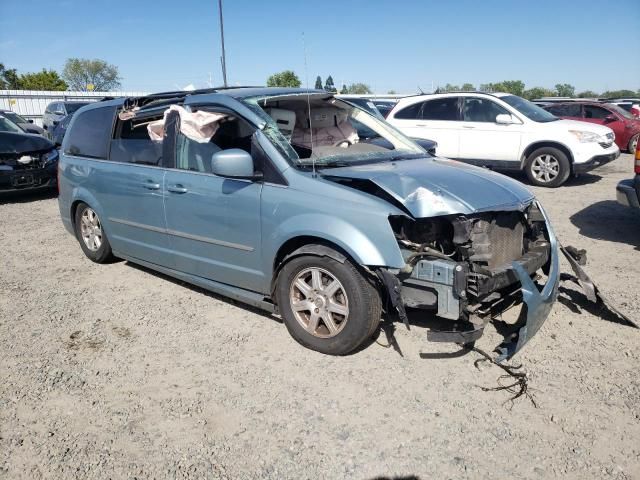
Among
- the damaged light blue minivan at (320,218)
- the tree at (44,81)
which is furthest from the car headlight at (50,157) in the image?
the tree at (44,81)

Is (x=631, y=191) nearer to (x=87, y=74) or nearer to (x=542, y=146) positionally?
(x=542, y=146)

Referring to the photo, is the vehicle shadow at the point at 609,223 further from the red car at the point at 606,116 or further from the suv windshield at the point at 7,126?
the suv windshield at the point at 7,126

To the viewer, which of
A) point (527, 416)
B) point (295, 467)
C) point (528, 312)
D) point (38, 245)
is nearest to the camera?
point (295, 467)

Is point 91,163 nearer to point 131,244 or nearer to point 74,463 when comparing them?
point 131,244

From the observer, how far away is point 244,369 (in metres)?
3.44

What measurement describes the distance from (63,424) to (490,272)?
2.73 meters

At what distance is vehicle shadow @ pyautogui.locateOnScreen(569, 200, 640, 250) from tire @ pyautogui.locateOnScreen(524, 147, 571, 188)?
1.38 m

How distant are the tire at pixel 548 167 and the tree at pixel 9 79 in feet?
230

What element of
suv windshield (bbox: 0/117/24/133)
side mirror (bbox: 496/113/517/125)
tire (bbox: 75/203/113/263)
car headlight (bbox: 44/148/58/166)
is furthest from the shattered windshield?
suv windshield (bbox: 0/117/24/133)

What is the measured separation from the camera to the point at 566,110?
14203 mm

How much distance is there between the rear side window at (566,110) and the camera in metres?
14.1

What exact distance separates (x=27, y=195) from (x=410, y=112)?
8.19 metres

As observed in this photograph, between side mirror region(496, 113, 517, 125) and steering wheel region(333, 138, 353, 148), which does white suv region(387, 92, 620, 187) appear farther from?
steering wheel region(333, 138, 353, 148)

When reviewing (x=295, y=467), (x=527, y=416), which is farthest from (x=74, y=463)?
(x=527, y=416)
